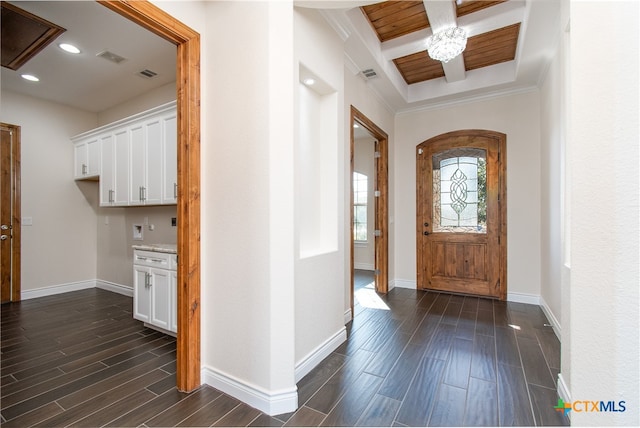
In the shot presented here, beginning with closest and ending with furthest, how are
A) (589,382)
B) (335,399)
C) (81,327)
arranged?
(589,382) < (335,399) < (81,327)

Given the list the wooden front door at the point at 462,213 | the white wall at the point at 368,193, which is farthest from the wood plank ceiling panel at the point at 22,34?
the white wall at the point at 368,193

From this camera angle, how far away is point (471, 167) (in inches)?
162

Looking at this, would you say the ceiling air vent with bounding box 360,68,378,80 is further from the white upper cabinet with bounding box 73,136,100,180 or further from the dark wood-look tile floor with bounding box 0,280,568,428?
the white upper cabinet with bounding box 73,136,100,180

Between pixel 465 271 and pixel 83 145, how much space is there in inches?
242

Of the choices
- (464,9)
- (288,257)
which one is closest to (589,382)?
(288,257)

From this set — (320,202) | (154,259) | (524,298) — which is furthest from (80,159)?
(524,298)

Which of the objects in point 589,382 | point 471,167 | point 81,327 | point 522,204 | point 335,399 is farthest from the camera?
point 471,167

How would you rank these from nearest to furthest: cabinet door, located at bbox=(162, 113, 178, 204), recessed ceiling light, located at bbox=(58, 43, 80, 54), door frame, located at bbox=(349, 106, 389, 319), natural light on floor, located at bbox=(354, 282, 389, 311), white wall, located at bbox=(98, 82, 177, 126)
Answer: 1. recessed ceiling light, located at bbox=(58, 43, 80, 54)
2. cabinet door, located at bbox=(162, 113, 178, 204)
3. natural light on floor, located at bbox=(354, 282, 389, 311)
4. white wall, located at bbox=(98, 82, 177, 126)
5. door frame, located at bbox=(349, 106, 389, 319)

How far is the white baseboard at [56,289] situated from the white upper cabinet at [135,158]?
1.59m

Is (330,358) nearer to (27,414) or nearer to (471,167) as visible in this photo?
(27,414)

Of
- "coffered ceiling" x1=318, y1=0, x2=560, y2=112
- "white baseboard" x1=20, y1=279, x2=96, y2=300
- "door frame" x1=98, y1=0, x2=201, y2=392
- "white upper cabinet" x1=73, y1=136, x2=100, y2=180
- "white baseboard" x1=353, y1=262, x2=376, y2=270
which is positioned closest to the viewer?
"door frame" x1=98, y1=0, x2=201, y2=392

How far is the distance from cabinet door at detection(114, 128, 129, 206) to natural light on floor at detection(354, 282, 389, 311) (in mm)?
3454

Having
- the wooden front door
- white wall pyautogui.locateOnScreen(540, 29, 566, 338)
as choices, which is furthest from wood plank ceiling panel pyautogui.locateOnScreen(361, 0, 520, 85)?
the wooden front door

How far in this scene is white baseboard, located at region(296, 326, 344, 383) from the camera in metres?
2.05
